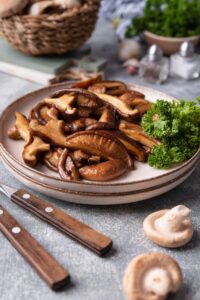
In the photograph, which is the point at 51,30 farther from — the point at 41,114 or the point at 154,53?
the point at 41,114

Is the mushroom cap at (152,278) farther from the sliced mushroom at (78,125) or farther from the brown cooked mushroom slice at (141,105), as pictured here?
the brown cooked mushroom slice at (141,105)

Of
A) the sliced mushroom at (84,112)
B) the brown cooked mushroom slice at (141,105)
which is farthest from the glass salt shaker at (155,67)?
the sliced mushroom at (84,112)

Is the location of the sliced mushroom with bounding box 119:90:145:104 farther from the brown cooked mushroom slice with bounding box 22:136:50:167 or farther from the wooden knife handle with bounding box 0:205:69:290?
the wooden knife handle with bounding box 0:205:69:290

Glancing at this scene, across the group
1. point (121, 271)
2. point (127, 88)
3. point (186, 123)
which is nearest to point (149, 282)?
point (121, 271)

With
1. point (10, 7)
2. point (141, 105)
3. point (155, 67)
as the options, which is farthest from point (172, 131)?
point (10, 7)

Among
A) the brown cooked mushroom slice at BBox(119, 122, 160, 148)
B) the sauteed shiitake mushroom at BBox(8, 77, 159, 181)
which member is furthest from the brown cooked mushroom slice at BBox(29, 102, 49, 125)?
the brown cooked mushroom slice at BBox(119, 122, 160, 148)
